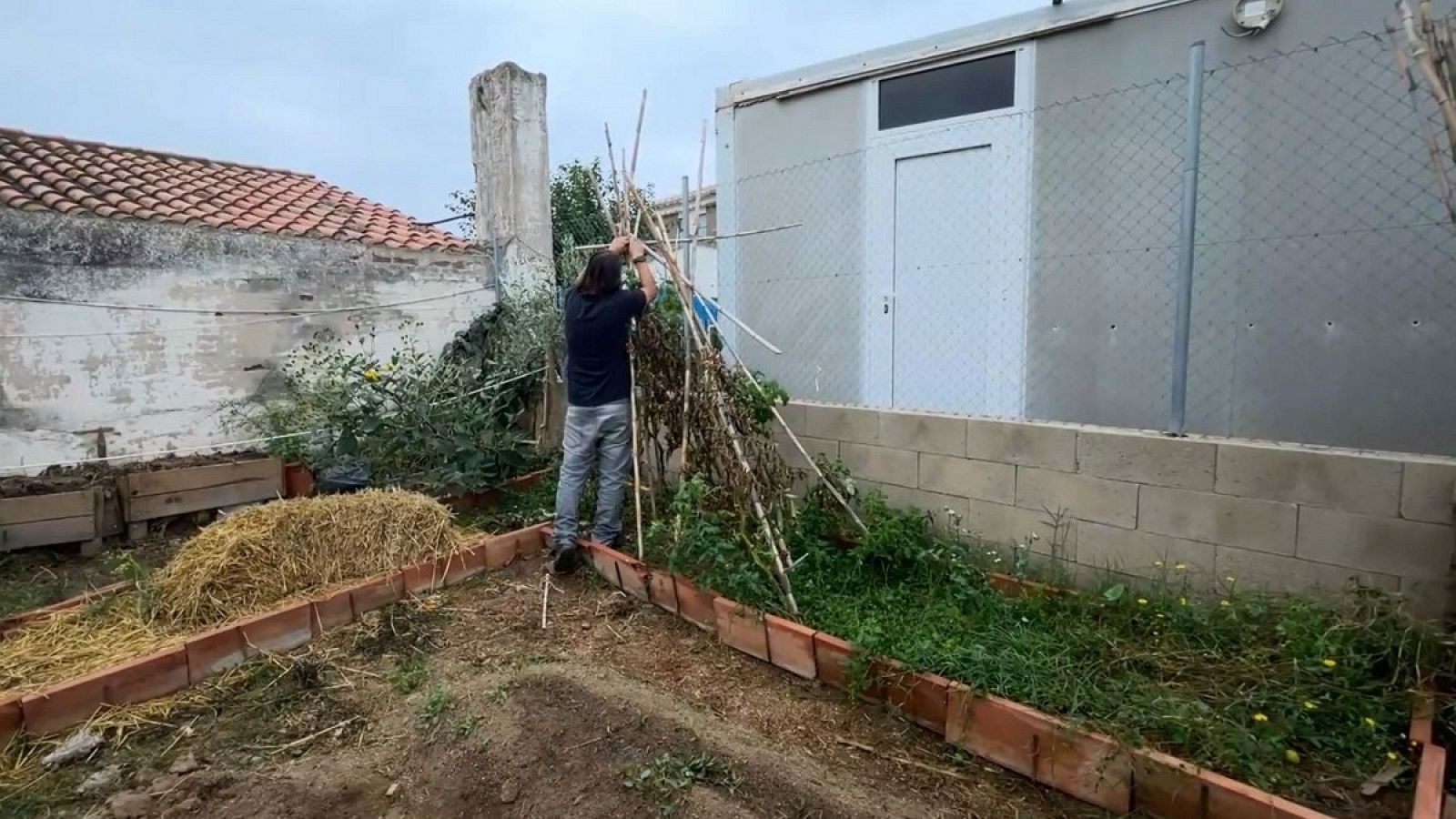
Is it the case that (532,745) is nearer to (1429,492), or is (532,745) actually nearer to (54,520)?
(1429,492)

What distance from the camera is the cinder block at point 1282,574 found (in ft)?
8.59

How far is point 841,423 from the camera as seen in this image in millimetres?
4055

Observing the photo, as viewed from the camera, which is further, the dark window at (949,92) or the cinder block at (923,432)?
the dark window at (949,92)

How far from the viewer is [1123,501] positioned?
3102 mm

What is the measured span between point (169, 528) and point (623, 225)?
13.5 ft

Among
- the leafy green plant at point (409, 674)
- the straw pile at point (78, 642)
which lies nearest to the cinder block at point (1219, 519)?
the leafy green plant at point (409, 674)

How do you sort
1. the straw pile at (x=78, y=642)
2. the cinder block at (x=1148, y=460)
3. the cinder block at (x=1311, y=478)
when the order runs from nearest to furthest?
the cinder block at (x=1311, y=478)
the cinder block at (x=1148, y=460)
the straw pile at (x=78, y=642)

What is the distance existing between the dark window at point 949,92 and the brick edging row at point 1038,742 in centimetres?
331

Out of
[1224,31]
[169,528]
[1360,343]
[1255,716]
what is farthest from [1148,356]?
[169,528]

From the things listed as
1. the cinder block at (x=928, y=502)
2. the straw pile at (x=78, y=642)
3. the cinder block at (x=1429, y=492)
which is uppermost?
the cinder block at (x=1429, y=492)

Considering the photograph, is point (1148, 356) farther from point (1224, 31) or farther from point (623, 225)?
point (623, 225)

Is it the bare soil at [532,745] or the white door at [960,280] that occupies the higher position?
the white door at [960,280]

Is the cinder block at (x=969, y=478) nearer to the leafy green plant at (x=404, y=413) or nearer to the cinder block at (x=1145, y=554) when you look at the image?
the cinder block at (x=1145, y=554)

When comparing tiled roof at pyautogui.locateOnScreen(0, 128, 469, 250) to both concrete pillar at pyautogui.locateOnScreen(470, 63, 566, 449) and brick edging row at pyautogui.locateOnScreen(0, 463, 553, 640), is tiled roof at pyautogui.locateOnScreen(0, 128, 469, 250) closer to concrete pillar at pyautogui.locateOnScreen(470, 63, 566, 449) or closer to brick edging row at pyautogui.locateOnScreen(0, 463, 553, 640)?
concrete pillar at pyautogui.locateOnScreen(470, 63, 566, 449)
